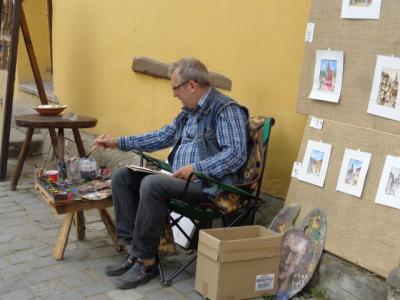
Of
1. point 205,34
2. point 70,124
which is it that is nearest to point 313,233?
point 205,34

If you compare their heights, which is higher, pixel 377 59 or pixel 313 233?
pixel 377 59

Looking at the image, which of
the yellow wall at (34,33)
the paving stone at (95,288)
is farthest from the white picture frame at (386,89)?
the yellow wall at (34,33)

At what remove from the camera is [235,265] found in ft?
10.5

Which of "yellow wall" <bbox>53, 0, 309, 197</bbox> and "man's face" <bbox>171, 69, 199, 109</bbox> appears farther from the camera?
"yellow wall" <bbox>53, 0, 309, 197</bbox>

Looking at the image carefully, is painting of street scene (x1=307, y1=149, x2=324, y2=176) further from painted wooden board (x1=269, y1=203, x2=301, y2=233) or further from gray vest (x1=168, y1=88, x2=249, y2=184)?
gray vest (x1=168, y1=88, x2=249, y2=184)

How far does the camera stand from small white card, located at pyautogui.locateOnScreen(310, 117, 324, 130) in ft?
11.4

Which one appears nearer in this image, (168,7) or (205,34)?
(205,34)

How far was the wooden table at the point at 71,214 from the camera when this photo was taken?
361cm

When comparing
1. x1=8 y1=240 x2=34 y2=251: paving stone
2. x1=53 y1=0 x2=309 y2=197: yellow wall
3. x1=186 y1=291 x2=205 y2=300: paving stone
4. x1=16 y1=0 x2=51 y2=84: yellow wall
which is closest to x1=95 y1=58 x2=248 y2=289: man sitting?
x1=186 y1=291 x2=205 y2=300: paving stone

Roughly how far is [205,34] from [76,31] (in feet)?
7.81

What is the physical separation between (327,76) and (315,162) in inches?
20.2

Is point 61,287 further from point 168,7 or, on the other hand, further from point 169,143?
point 168,7

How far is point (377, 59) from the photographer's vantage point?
311 centimetres

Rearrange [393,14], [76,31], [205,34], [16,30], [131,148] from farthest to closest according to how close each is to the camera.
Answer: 1. [76,31]
2. [16,30]
3. [205,34]
4. [131,148]
5. [393,14]
